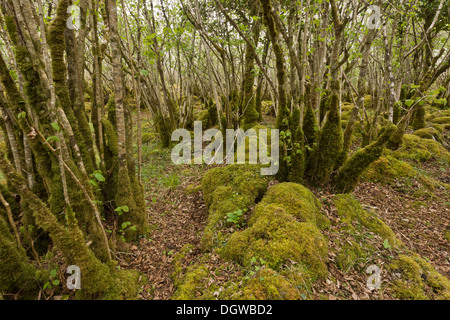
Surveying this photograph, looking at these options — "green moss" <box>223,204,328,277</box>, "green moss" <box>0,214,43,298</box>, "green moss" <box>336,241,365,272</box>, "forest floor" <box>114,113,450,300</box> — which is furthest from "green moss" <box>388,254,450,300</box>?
"green moss" <box>0,214,43,298</box>

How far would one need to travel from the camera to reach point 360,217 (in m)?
4.26

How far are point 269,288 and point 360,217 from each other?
2866mm

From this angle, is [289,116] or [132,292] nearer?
[132,292]

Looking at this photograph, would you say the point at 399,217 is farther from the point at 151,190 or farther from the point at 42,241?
the point at 42,241

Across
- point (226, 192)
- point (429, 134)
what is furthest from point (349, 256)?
point (429, 134)

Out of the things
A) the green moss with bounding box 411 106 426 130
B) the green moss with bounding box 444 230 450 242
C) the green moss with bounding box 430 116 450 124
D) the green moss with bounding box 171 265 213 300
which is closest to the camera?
the green moss with bounding box 171 265 213 300

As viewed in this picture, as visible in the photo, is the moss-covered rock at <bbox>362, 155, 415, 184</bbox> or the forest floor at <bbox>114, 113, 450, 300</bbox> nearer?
the forest floor at <bbox>114, 113, 450, 300</bbox>

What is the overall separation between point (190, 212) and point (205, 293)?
2.63 meters

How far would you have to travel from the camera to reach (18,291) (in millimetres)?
2504

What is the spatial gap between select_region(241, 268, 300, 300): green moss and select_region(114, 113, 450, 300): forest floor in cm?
35

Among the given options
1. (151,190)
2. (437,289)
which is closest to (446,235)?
(437,289)

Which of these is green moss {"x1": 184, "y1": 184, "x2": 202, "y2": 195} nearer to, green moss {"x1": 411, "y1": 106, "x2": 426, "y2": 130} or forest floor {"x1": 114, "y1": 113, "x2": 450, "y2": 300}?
forest floor {"x1": 114, "y1": 113, "x2": 450, "y2": 300}

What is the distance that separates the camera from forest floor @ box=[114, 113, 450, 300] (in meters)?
3.02

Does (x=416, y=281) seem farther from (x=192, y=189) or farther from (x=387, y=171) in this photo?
(x=192, y=189)
